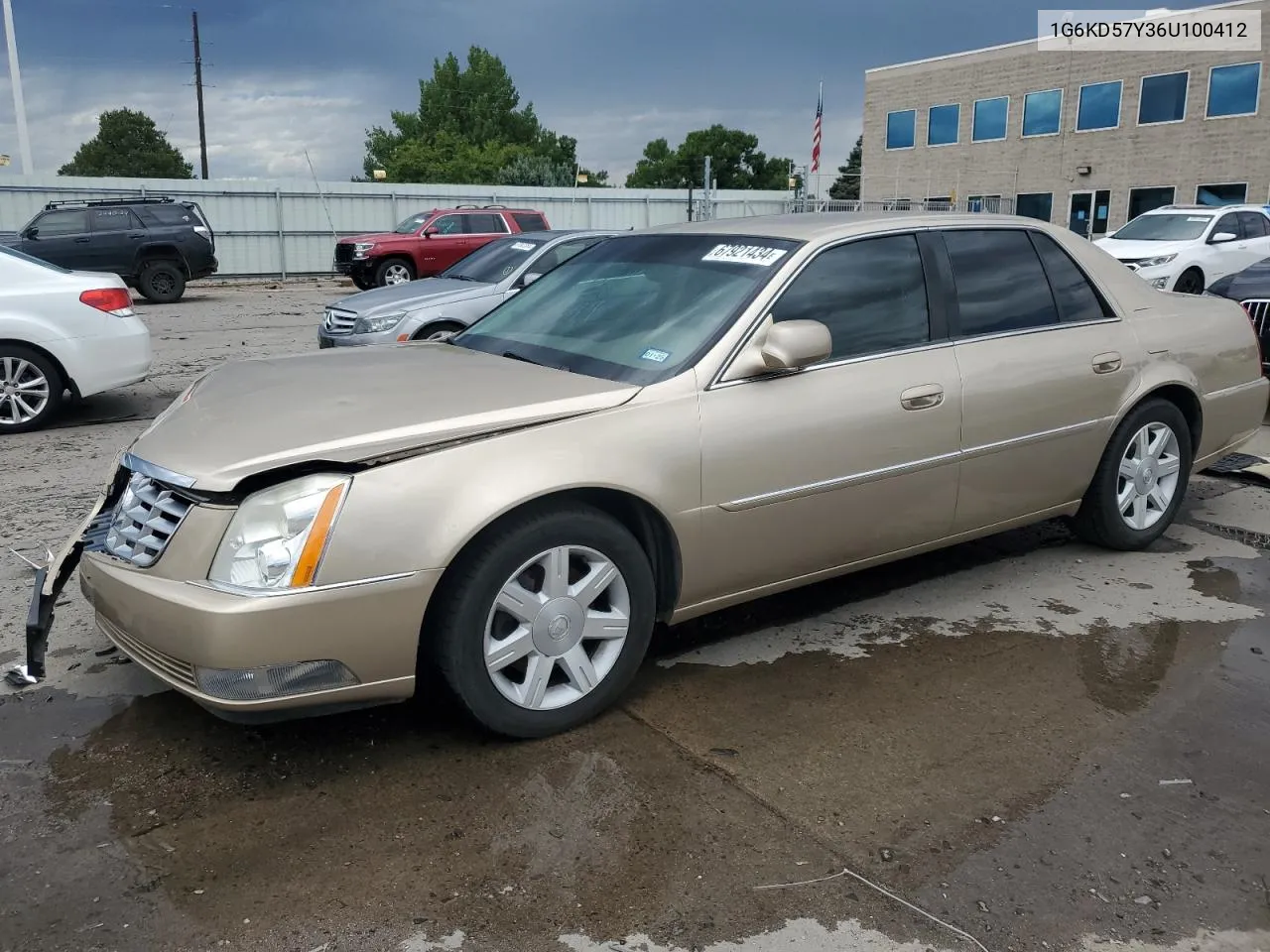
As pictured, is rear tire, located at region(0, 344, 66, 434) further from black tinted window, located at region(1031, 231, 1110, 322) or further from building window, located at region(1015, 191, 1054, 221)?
building window, located at region(1015, 191, 1054, 221)

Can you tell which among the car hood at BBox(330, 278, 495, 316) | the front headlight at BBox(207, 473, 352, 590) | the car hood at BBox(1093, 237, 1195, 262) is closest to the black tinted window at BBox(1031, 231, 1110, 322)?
the front headlight at BBox(207, 473, 352, 590)

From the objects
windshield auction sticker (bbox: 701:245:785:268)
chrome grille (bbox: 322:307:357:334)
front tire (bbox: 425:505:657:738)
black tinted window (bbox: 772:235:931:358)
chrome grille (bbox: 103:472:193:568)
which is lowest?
front tire (bbox: 425:505:657:738)

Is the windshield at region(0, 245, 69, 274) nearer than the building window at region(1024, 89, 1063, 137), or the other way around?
the windshield at region(0, 245, 69, 274)

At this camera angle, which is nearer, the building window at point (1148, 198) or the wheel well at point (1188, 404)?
the wheel well at point (1188, 404)

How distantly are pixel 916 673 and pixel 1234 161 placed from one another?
108 feet

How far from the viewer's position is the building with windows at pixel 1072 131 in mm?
30688

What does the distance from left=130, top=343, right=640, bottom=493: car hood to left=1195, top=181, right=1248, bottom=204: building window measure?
32.6m

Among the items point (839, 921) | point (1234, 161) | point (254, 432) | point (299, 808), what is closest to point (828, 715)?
point (839, 921)

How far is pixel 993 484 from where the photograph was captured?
427 centimetres

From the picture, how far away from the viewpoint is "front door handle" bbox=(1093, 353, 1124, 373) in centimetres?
455

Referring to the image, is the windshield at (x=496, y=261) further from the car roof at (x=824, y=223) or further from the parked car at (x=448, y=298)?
the car roof at (x=824, y=223)

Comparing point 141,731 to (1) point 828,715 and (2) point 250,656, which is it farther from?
(1) point 828,715

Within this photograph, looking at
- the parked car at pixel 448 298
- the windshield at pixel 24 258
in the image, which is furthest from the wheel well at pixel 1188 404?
the windshield at pixel 24 258

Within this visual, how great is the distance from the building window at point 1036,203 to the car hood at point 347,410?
35431 mm
